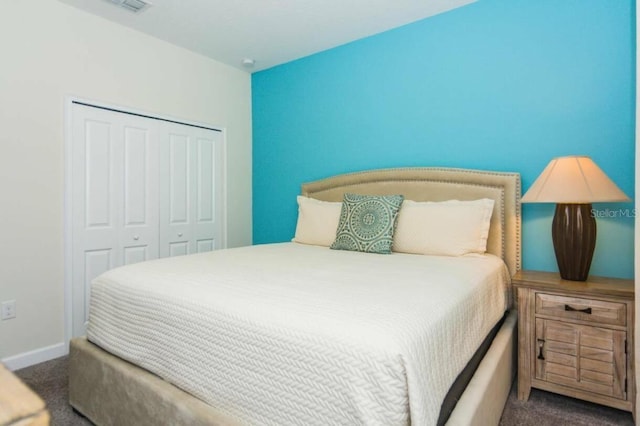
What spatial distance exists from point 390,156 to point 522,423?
193cm

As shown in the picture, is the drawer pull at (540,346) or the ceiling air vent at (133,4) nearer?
the drawer pull at (540,346)

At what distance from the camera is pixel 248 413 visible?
42.0 inches

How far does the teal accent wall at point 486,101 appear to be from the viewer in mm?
2084

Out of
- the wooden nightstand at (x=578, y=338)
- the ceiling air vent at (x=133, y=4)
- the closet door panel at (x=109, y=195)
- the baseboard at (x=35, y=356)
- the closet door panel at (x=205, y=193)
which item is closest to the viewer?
the wooden nightstand at (x=578, y=338)

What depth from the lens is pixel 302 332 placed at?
39.7 inches

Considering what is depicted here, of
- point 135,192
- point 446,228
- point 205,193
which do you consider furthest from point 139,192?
point 446,228

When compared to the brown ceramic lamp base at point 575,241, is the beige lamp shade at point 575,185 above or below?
above

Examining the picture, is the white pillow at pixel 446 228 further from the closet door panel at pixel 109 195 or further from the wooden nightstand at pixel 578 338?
the closet door panel at pixel 109 195

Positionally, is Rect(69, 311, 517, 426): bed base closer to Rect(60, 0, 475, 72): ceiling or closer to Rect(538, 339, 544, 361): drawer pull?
Rect(538, 339, 544, 361): drawer pull

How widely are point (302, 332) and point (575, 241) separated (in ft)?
5.36

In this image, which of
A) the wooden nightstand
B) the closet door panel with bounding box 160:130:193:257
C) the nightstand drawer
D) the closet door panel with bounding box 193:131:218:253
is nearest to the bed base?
the wooden nightstand

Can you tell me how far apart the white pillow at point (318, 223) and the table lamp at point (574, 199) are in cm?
127

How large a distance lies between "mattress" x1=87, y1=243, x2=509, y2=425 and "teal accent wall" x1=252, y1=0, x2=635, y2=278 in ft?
3.35
